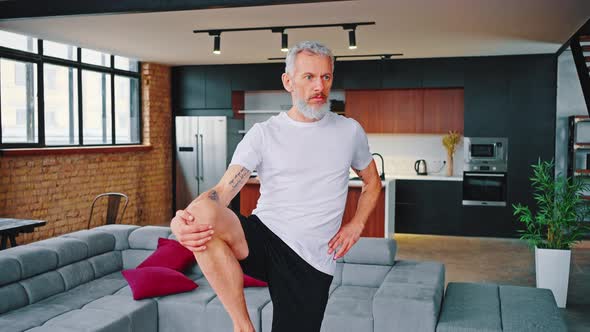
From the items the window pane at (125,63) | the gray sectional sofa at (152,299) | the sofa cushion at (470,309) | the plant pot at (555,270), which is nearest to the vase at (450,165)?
the plant pot at (555,270)

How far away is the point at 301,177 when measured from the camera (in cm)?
194

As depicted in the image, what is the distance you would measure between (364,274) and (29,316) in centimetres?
219

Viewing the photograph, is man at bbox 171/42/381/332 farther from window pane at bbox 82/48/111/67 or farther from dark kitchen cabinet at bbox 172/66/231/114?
dark kitchen cabinet at bbox 172/66/231/114

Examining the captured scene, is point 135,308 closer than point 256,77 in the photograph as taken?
Yes

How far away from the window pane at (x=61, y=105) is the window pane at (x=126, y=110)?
1.00 m

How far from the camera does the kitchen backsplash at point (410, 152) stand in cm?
915

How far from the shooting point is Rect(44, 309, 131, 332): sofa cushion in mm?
3236

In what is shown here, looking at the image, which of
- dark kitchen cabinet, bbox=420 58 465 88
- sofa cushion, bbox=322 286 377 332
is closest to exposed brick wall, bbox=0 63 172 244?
dark kitchen cabinet, bbox=420 58 465 88

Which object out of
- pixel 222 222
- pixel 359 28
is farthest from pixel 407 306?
pixel 359 28

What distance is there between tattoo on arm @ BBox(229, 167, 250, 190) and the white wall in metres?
7.36

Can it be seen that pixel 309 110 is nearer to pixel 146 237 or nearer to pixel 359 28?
pixel 146 237

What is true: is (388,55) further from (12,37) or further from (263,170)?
(263,170)

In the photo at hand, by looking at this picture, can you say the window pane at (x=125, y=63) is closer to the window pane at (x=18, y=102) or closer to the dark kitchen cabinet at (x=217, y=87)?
the dark kitchen cabinet at (x=217, y=87)

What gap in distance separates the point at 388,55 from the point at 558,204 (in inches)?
150
